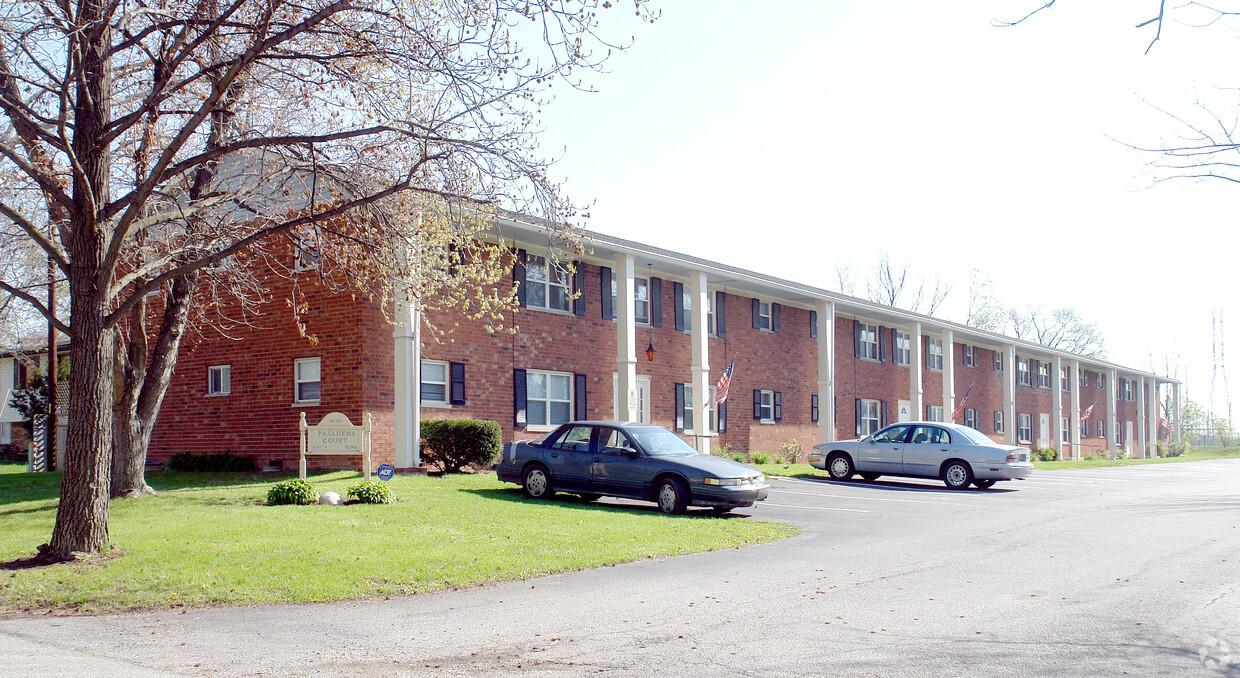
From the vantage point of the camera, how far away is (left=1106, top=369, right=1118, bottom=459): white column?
55.7 meters

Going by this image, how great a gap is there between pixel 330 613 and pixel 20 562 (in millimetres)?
4132

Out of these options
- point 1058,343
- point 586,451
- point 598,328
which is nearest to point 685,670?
point 586,451

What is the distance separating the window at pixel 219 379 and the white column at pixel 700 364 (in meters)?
11.5

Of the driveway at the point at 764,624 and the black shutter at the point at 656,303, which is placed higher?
the black shutter at the point at 656,303

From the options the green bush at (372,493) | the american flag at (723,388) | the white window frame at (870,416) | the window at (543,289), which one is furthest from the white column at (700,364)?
the green bush at (372,493)

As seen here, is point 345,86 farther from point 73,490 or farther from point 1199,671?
point 1199,671

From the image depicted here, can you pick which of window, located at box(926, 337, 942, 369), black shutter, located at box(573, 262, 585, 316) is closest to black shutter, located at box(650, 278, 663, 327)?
black shutter, located at box(573, 262, 585, 316)

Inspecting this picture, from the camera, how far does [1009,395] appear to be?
144 feet

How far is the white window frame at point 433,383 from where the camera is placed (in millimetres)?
21000

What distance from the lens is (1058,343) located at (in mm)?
84562

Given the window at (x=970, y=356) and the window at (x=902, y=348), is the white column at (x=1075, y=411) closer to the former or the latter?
the window at (x=970, y=356)

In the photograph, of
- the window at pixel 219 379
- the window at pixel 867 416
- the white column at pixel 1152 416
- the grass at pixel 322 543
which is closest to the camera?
the grass at pixel 322 543

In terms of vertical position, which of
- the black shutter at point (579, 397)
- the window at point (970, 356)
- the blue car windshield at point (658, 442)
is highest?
the window at point (970, 356)

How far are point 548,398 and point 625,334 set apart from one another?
245 cm
